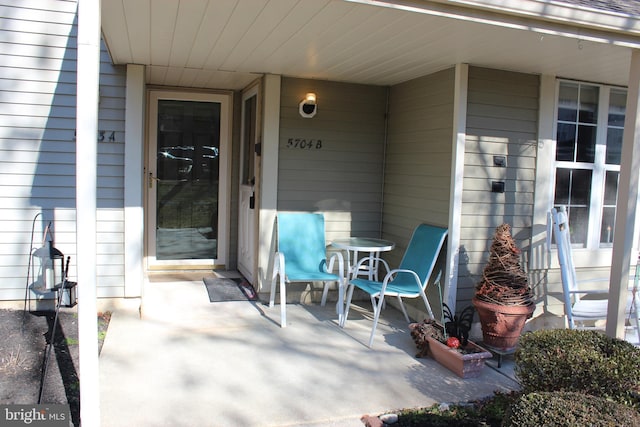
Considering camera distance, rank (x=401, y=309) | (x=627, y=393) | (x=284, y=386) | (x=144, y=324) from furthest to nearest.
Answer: (x=401, y=309) < (x=144, y=324) < (x=284, y=386) < (x=627, y=393)

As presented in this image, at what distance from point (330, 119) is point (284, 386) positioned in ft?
8.80

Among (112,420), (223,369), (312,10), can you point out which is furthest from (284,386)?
(312,10)

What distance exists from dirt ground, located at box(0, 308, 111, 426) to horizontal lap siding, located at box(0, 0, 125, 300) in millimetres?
421

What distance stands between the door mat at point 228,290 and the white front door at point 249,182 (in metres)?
0.10

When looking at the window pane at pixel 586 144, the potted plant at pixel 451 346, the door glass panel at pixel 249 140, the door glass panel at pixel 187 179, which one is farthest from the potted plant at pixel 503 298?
the door glass panel at pixel 187 179

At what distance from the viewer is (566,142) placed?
4.61 meters

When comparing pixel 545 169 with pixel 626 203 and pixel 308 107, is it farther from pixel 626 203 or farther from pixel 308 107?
pixel 308 107

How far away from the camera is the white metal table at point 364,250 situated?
179 inches

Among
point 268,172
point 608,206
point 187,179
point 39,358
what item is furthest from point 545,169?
point 39,358

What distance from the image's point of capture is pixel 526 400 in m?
2.07

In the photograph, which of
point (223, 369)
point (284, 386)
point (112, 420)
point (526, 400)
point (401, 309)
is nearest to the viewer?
point (526, 400)

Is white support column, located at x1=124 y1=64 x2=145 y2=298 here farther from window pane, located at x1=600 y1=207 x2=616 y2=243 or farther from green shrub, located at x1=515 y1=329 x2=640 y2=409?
window pane, located at x1=600 y1=207 x2=616 y2=243

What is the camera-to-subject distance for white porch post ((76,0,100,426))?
2.35 metres

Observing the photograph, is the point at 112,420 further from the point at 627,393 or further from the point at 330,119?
the point at 330,119
